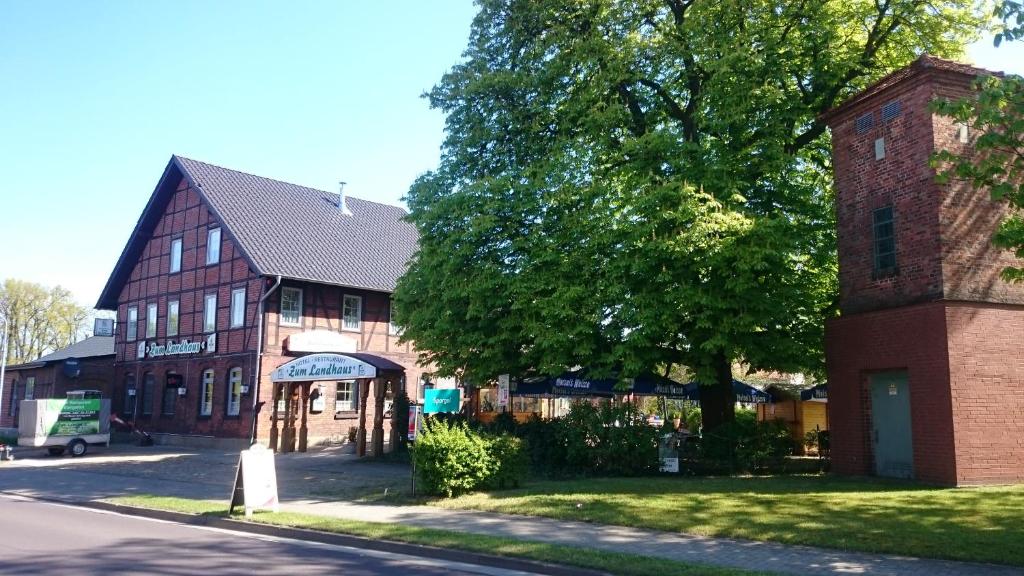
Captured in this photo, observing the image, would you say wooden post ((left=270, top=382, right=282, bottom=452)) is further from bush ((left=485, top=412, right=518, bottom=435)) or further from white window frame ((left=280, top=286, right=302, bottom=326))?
bush ((left=485, top=412, right=518, bottom=435))

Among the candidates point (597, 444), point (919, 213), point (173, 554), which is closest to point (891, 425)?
point (919, 213)

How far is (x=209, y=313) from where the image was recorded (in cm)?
3453

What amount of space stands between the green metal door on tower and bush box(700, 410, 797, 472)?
9.42 ft

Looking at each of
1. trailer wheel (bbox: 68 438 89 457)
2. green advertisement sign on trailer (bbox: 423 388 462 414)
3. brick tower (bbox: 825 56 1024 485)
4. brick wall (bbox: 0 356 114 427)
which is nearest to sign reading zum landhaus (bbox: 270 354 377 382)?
green advertisement sign on trailer (bbox: 423 388 462 414)

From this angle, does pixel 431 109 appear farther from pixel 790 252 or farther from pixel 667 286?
pixel 790 252

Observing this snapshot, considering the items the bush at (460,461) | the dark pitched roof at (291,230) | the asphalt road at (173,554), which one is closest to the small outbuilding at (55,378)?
the dark pitched roof at (291,230)

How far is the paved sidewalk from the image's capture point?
32.2 ft

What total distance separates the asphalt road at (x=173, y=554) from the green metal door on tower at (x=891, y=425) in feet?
33.3

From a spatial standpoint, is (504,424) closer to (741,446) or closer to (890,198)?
(741,446)

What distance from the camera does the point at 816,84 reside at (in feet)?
66.7

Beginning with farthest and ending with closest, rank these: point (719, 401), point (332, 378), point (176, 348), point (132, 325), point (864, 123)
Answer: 1. point (132, 325)
2. point (176, 348)
3. point (332, 378)
4. point (719, 401)
5. point (864, 123)

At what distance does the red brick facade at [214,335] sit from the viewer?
3162cm

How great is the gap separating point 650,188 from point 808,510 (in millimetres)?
7557

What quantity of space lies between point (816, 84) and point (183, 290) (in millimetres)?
27948
